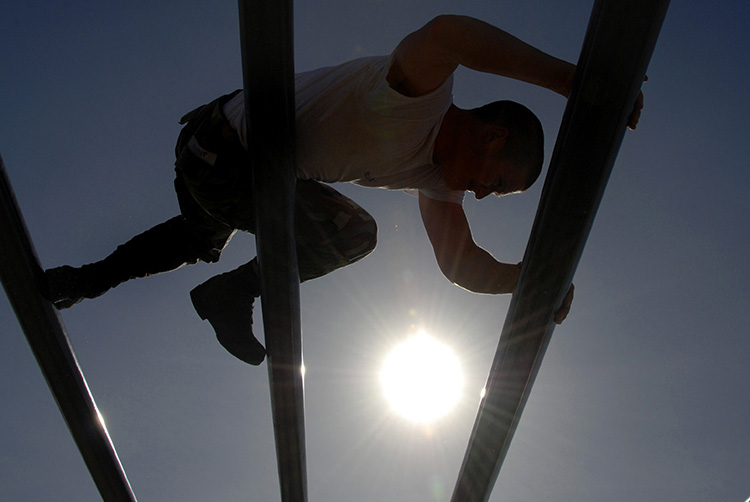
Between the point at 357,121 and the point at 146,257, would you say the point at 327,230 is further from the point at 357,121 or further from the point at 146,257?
the point at 146,257

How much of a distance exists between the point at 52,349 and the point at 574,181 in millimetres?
1754

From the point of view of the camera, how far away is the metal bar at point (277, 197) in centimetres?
137

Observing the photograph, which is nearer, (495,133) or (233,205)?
(495,133)

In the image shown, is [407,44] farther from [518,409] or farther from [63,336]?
[63,336]

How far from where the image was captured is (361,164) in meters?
2.22

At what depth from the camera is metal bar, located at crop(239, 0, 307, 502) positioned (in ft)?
4.48

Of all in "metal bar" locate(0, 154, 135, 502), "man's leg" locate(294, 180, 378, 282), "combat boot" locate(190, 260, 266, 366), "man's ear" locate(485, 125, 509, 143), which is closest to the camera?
"metal bar" locate(0, 154, 135, 502)

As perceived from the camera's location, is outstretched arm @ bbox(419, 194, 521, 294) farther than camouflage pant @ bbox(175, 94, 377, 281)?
Yes

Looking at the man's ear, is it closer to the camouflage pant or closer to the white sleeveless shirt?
the white sleeveless shirt

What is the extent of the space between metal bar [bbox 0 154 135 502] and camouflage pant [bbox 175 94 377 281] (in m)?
0.62

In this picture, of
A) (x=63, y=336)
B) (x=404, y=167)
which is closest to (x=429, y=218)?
(x=404, y=167)

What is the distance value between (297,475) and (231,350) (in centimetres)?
55

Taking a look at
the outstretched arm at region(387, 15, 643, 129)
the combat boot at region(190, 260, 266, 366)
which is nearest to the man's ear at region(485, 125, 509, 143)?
the outstretched arm at region(387, 15, 643, 129)

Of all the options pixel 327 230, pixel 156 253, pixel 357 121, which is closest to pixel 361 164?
pixel 357 121
